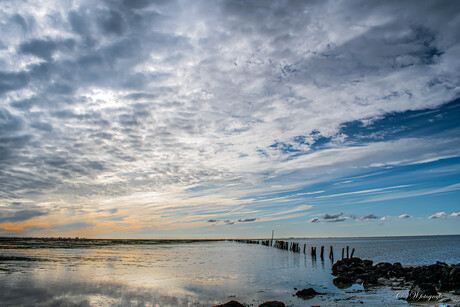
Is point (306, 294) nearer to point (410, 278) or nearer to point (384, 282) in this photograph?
point (384, 282)

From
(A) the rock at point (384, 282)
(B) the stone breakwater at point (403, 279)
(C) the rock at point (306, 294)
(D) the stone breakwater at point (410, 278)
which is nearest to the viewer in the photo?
Result: (B) the stone breakwater at point (403, 279)

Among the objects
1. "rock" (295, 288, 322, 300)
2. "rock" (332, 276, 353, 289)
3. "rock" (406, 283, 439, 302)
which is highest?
"rock" (406, 283, 439, 302)

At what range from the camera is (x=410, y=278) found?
886 inches

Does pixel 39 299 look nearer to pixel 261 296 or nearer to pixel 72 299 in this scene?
pixel 72 299

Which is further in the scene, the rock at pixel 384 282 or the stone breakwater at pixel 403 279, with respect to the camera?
the rock at pixel 384 282

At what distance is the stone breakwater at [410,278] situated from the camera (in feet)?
52.8

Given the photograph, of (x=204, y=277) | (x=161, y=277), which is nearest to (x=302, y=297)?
(x=204, y=277)

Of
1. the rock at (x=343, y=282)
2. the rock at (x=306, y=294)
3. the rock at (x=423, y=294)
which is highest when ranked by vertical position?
the rock at (x=423, y=294)

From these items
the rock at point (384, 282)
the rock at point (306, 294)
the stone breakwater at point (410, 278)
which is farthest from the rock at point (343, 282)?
the rock at point (306, 294)

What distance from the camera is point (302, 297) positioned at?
16719mm

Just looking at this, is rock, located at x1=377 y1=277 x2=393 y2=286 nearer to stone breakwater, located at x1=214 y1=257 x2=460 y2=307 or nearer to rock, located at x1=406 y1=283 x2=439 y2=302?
stone breakwater, located at x1=214 y1=257 x2=460 y2=307

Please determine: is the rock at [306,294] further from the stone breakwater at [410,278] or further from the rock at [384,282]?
the rock at [384,282]

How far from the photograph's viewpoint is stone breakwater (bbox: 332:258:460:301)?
16.1 meters

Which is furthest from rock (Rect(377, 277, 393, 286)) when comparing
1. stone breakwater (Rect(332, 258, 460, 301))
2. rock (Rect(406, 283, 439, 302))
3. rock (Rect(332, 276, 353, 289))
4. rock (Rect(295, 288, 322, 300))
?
rock (Rect(295, 288, 322, 300))
